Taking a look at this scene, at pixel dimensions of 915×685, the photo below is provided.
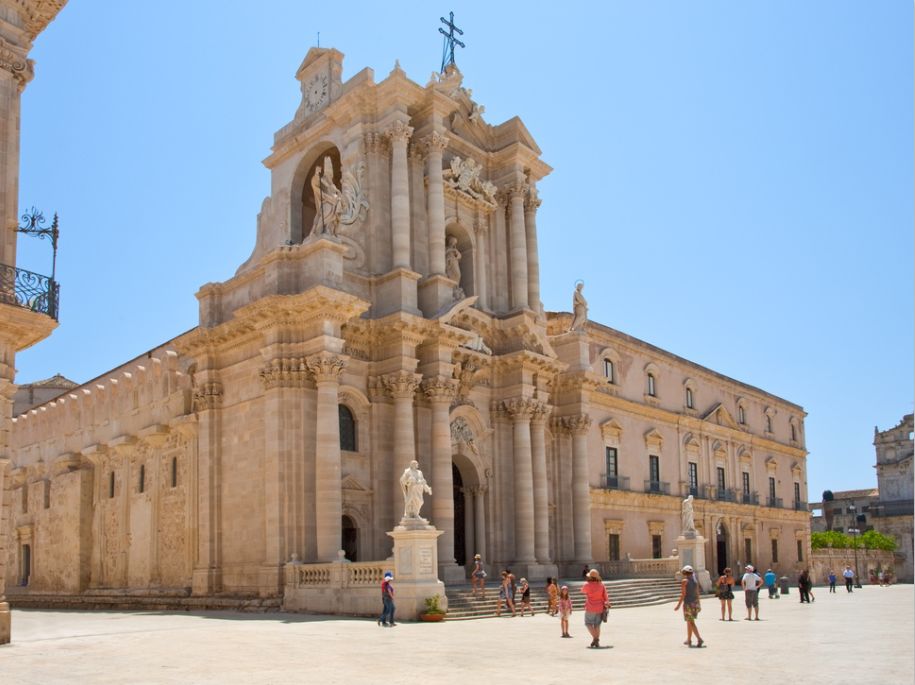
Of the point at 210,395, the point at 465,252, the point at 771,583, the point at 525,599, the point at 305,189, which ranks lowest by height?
the point at 771,583

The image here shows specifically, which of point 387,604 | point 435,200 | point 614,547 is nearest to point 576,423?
point 614,547

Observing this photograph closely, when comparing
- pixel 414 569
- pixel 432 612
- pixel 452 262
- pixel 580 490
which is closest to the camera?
pixel 432 612

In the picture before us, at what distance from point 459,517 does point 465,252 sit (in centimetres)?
926

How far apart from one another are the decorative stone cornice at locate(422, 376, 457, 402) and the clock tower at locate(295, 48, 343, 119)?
413 inches

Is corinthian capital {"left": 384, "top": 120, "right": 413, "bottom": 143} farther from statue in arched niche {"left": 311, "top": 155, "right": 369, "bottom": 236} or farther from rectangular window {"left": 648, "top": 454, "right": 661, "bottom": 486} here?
rectangular window {"left": 648, "top": 454, "right": 661, "bottom": 486}

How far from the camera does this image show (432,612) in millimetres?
22562

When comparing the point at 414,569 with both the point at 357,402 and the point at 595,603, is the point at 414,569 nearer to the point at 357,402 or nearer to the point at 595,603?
the point at 595,603

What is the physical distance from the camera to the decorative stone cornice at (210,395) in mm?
30000

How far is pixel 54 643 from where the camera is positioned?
59.6 ft

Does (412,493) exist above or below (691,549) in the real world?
above

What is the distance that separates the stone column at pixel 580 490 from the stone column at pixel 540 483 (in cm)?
180

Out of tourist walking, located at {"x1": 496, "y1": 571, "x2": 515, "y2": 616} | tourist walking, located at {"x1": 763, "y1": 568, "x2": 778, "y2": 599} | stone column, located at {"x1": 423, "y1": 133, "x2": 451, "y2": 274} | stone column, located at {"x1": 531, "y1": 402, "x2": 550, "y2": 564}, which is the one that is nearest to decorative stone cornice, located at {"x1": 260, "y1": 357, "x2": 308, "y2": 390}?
stone column, located at {"x1": 423, "y1": 133, "x2": 451, "y2": 274}

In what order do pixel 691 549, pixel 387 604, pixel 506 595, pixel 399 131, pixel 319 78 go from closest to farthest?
pixel 387 604 → pixel 506 595 → pixel 399 131 → pixel 691 549 → pixel 319 78

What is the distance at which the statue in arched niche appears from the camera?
1123 inches
